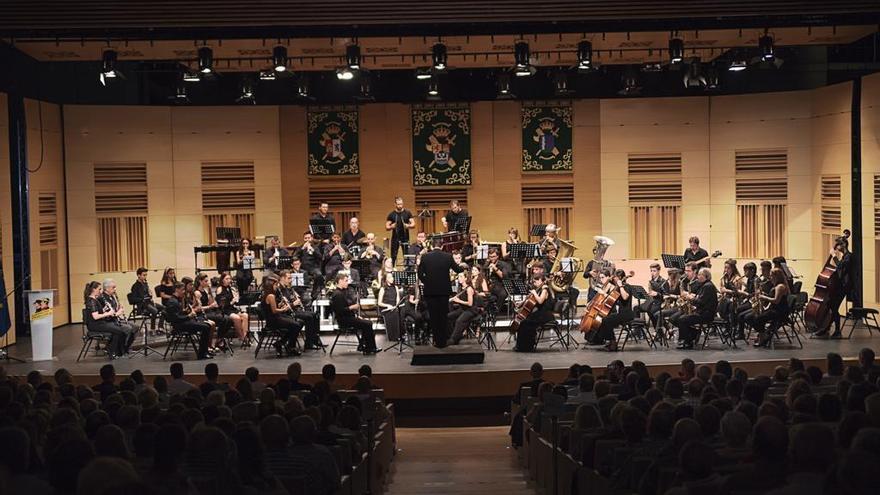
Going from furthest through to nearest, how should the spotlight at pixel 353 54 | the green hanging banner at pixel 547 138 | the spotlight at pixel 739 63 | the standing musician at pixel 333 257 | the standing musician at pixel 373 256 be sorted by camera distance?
the green hanging banner at pixel 547 138 → the standing musician at pixel 333 257 → the standing musician at pixel 373 256 → the spotlight at pixel 739 63 → the spotlight at pixel 353 54

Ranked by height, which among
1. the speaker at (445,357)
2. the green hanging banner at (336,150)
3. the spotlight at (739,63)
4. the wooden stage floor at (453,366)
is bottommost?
the wooden stage floor at (453,366)

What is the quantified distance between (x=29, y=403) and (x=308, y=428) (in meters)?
3.12

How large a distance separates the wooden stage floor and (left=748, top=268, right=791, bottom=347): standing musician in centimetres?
30

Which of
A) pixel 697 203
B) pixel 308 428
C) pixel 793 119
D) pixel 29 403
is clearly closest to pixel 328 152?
pixel 697 203

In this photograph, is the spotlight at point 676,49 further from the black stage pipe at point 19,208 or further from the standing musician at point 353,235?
the black stage pipe at point 19,208

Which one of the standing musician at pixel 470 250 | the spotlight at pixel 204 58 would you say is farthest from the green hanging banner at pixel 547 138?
the spotlight at pixel 204 58

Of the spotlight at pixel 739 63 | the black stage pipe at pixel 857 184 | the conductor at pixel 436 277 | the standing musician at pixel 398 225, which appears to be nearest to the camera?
the conductor at pixel 436 277

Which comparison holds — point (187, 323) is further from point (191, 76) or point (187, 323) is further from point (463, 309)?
point (463, 309)

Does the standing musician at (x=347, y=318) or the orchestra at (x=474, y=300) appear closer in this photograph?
the standing musician at (x=347, y=318)

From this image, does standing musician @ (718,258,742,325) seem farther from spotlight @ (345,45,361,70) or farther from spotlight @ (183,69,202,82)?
Result: spotlight @ (183,69,202,82)

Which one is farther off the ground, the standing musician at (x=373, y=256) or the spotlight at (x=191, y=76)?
the spotlight at (x=191, y=76)

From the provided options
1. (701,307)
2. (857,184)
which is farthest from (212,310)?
(857,184)

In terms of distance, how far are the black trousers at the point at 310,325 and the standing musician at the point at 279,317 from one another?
14 centimetres

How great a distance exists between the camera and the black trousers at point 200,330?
14492 mm
